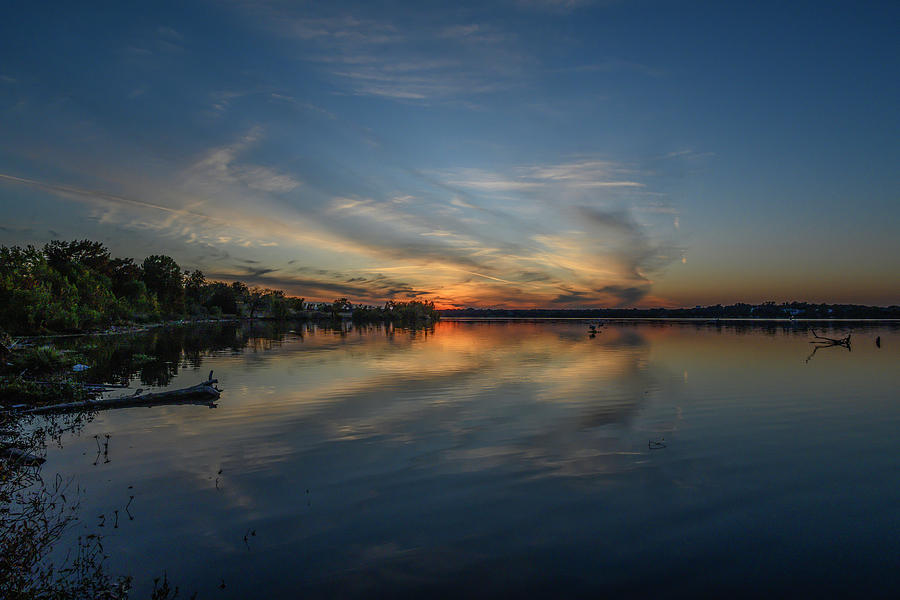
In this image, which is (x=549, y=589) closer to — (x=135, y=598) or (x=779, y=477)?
(x=135, y=598)

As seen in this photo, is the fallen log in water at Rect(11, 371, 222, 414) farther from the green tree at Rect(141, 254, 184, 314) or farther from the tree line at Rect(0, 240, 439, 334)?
the green tree at Rect(141, 254, 184, 314)

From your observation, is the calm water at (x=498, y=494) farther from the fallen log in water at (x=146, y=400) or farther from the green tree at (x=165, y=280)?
the green tree at (x=165, y=280)

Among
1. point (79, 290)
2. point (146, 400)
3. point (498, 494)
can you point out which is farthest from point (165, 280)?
point (498, 494)

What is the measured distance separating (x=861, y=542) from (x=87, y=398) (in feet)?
95.7

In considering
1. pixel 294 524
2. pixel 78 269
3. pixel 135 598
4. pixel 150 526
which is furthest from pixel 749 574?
pixel 78 269

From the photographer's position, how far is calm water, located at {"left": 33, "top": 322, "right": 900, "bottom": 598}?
838cm

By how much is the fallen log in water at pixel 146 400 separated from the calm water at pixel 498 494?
2.54 feet

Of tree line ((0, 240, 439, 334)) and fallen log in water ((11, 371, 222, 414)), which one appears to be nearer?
fallen log in water ((11, 371, 222, 414))

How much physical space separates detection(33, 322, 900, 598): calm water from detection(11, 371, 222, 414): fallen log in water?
0.77m

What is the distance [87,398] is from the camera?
21.4 metres

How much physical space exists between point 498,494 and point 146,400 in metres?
19.1

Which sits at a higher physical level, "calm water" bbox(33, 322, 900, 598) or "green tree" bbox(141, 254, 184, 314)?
"green tree" bbox(141, 254, 184, 314)

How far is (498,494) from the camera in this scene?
1182 cm

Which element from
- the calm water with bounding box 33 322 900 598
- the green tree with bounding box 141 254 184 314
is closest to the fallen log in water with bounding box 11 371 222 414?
the calm water with bounding box 33 322 900 598
